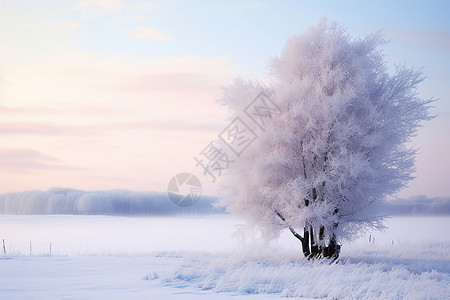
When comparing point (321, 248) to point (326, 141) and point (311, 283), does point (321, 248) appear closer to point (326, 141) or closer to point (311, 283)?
point (326, 141)

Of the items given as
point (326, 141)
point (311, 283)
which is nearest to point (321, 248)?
point (326, 141)

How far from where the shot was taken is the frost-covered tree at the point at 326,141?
1783 centimetres

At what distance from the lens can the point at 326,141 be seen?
17922 millimetres

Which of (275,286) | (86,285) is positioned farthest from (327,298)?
(86,285)

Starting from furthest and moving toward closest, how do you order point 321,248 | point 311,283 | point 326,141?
point 321,248
point 326,141
point 311,283

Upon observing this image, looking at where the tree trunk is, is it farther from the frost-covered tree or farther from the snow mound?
the snow mound

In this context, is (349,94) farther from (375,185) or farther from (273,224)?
(273,224)

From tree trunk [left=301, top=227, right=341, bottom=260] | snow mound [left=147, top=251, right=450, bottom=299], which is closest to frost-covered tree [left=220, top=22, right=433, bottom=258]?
tree trunk [left=301, top=227, right=341, bottom=260]

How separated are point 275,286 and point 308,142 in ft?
23.8

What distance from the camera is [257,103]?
19.0m

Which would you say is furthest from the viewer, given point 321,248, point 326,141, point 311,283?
point 321,248

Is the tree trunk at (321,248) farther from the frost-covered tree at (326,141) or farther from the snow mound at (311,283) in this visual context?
the snow mound at (311,283)

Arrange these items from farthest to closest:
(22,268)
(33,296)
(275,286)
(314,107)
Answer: (314,107) → (22,268) → (275,286) → (33,296)

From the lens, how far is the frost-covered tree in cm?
1783
